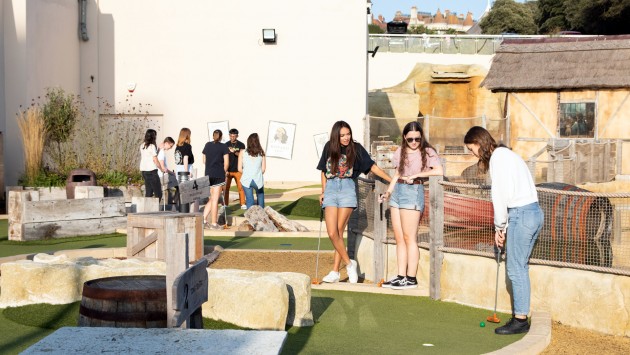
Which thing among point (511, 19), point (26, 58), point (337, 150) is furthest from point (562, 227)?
point (511, 19)

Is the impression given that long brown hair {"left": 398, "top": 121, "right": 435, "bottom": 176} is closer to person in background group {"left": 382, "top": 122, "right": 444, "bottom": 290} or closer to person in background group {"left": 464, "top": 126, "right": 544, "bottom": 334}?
person in background group {"left": 382, "top": 122, "right": 444, "bottom": 290}

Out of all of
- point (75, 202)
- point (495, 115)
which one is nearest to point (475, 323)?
point (75, 202)

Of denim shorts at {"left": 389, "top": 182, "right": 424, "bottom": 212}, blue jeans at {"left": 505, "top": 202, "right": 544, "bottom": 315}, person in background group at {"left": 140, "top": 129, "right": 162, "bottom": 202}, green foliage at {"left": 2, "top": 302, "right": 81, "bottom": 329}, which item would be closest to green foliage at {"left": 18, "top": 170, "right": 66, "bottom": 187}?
person in background group at {"left": 140, "top": 129, "right": 162, "bottom": 202}

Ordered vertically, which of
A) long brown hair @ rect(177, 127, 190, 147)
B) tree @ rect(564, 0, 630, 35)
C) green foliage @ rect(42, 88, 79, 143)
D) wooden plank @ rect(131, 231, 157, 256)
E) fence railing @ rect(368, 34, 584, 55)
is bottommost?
wooden plank @ rect(131, 231, 157, 256)

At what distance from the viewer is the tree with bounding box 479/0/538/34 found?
253 feet

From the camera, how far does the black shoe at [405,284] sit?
10.2 metres

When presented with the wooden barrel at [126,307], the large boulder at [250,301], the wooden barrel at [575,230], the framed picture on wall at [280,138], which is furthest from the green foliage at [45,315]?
the framed picture on wall at [280,138]

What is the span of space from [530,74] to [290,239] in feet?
65.7

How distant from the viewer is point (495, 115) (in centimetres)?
4525

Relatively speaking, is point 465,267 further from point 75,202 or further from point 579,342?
→ point 75,202

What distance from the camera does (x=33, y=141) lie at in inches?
781

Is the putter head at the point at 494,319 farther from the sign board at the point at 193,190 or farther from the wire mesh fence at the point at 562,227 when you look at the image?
the sign board at the point at 193,190

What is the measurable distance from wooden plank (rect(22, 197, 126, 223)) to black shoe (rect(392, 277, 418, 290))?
6.84m

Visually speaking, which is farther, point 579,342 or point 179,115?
point 179,115
